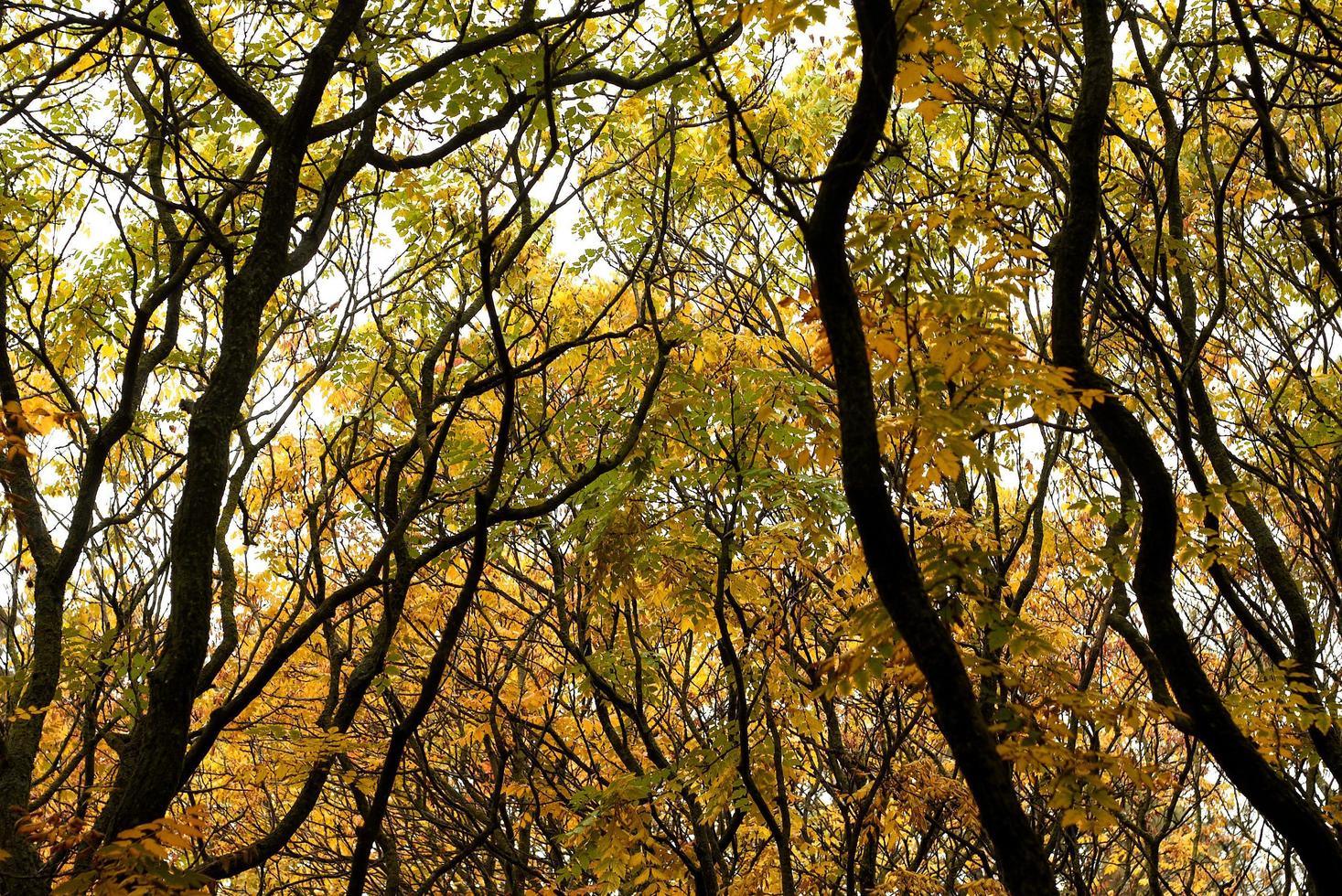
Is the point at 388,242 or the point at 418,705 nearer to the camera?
the point at 418,705

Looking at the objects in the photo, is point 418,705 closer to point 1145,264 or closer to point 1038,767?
point 1038,767

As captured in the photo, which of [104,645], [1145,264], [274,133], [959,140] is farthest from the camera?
[959,140]

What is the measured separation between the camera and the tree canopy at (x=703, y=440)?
2924 mm

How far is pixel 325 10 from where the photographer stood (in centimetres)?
574

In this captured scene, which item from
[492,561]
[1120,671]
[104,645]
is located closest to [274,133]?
[104,645]

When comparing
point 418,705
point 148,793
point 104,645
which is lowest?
point 148,793

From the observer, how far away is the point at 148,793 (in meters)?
2.56

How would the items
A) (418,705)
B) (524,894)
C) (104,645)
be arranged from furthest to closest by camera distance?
1. (524,894)
2. (104,645)
3. (418,705)

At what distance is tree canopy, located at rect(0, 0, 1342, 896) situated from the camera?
115 inches

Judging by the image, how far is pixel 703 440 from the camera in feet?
16.6

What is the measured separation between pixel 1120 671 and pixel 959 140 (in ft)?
19.5

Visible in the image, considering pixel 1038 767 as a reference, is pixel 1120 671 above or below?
above

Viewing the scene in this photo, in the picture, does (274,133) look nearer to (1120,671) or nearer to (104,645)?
(104,645)

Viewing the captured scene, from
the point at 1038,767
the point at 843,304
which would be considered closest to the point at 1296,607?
the point at 1038,767
